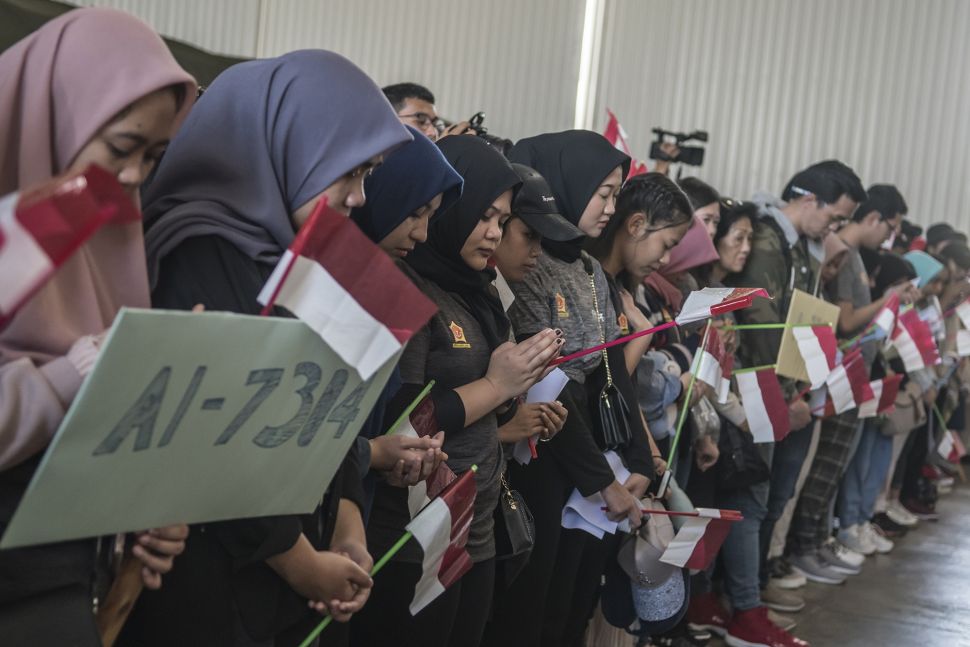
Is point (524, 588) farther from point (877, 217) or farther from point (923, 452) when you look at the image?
point (923, 452)

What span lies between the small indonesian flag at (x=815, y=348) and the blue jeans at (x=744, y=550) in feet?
1.55

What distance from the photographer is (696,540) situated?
331 centimetres

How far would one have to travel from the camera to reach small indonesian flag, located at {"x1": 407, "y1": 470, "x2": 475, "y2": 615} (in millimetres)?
2297

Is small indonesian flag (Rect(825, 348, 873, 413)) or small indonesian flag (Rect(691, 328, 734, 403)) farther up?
small indonesian flag (Rect(691, 328, 734, 403))

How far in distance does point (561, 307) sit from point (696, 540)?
2.68 feet

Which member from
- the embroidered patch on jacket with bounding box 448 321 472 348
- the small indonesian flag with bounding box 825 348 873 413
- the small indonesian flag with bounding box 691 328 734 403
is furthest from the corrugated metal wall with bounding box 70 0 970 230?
the embroidered patch on jacket with bounding box 448 321 472 348

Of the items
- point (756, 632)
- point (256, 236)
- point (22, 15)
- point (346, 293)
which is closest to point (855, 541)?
point (756, 632)

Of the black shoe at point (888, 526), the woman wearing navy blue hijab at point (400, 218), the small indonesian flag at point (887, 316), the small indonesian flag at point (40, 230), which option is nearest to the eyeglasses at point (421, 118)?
the woman wearing navy blue hijab at point (400, 218)

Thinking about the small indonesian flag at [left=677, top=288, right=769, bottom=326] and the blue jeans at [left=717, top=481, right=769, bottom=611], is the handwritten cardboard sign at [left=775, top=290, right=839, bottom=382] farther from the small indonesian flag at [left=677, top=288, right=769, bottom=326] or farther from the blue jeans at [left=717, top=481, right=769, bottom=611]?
the small indonesian flag at [left=677, top=288, right=769, bottom=326]

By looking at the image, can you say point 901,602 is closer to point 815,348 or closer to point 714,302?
point 815,348

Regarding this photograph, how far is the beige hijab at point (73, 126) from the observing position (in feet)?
4.70

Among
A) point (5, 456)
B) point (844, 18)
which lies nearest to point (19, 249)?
Result: point (5, 456)

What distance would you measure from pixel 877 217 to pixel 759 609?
2.38 m

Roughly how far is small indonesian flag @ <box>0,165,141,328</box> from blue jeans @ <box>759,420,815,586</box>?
4.11 meters
